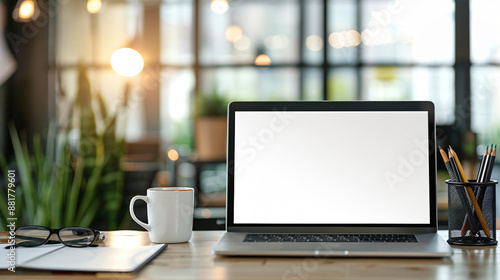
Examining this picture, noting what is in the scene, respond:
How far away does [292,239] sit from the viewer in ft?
2.59

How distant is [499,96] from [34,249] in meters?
4.06

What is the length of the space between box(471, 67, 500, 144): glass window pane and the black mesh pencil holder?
3.39 m

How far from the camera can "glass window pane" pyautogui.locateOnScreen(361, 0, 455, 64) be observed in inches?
155

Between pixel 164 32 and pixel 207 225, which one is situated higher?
pixel 164 32

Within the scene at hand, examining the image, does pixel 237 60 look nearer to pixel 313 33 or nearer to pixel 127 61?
pixel 313 33

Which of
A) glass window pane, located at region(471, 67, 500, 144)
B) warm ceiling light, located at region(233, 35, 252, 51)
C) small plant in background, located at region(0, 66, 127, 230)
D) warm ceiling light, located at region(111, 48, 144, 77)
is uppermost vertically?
warm ceiling light, located at region(233, 35, 252, 51)

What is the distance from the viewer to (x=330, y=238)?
0.79 m

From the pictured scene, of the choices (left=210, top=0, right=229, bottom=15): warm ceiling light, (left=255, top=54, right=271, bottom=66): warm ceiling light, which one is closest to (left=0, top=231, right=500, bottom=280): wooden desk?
(left=255, top=54, right=271, bottom=66): warm ceiling light

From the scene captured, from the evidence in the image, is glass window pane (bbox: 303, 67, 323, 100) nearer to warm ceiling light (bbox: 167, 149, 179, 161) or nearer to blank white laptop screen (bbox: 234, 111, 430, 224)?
warm ceiling light (bbox: 167, 149, 179, 161)

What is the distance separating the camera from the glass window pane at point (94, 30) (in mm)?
4113

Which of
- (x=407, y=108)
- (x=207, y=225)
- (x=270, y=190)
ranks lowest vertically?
(x=207, y=225)

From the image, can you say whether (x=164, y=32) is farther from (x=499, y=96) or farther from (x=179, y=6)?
(x=499, y=96)

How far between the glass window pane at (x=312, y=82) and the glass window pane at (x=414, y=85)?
370 millimetres

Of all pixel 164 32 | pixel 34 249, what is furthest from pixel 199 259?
pixel 164 32
